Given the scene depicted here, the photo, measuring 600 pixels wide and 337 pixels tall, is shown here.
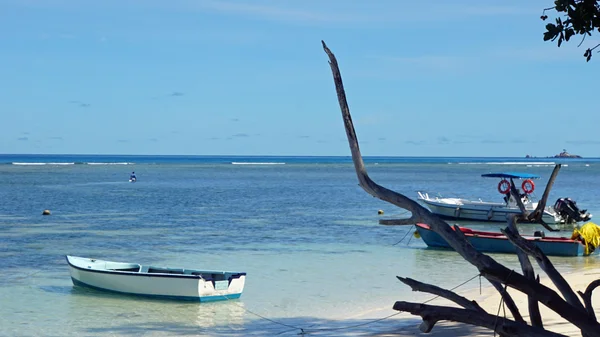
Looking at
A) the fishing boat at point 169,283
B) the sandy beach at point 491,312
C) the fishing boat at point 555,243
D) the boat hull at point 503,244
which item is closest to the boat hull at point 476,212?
the boat hull at point 503,244

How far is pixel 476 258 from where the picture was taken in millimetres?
6348

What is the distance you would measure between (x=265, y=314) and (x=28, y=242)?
1378 cm

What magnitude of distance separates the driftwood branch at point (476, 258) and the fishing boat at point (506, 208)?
84.1 feet

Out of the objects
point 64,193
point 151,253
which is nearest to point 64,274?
point 151,253

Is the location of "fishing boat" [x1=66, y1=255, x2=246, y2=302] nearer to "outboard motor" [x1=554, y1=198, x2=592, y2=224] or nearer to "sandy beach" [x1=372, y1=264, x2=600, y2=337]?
"sandy beach" [x1=372, y1=264, x2=600, y2=337]

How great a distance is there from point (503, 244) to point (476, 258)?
16907mm

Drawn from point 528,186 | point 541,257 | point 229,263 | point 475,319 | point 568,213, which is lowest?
point 229,263

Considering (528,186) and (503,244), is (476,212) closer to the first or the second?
(528,186)

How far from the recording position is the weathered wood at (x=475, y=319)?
20.2ft

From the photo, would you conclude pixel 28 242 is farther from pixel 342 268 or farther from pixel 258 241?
pixel 342 268

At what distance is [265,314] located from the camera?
48.0 ft

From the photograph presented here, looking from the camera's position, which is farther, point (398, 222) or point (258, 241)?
point (258, 241)

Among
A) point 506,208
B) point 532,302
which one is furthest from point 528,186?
point 532,302

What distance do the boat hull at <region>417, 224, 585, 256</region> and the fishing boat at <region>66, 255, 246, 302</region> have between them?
28.0 ft
